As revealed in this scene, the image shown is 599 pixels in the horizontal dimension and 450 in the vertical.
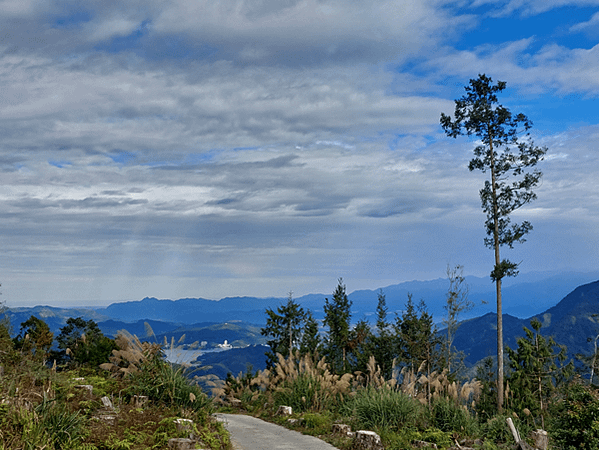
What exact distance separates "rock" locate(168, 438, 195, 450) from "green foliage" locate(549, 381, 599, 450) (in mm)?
7878

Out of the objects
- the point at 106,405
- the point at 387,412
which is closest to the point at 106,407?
the point at 106,405

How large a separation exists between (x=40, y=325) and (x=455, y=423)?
129 feet

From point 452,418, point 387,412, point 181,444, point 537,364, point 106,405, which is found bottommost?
point 537,364

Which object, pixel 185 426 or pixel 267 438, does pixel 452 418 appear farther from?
pixel 185 426

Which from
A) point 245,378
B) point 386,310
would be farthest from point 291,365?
point 386,310

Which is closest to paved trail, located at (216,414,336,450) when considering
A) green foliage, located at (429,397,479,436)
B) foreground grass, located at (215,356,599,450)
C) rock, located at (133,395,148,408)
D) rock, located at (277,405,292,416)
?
foreground grass, located at (215,356,599,450)

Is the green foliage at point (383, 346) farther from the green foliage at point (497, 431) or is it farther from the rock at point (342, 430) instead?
the rock at point (342, 430)

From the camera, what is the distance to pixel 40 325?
4234cm

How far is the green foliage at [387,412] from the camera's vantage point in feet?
39.4

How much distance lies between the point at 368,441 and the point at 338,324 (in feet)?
103

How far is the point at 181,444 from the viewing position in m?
8.77

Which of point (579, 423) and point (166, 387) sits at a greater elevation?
point (166, 387)

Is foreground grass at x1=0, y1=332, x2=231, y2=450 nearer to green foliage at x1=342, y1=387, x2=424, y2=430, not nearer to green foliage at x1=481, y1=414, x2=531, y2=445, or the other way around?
green foliage at x1=342, y1=387, x2=424, y2=430

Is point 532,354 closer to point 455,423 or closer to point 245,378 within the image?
point 245,378
